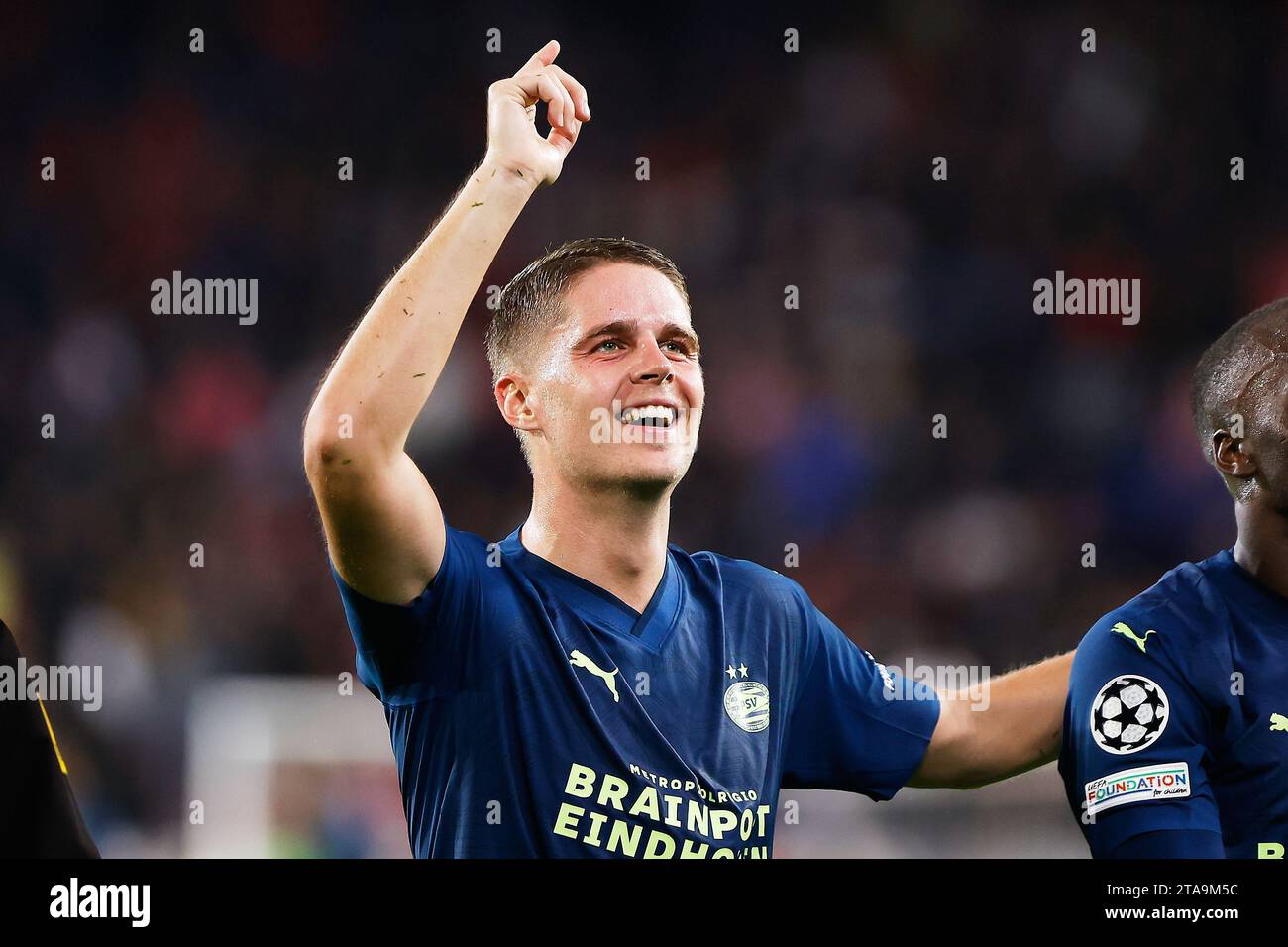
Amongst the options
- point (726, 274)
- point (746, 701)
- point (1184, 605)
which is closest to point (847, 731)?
point (746, 701)

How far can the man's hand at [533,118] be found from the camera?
2367 mm

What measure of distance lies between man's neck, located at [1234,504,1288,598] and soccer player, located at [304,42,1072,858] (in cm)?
48

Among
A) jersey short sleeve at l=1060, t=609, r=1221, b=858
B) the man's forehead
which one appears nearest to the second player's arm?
jersey short sleeve at l=1060, t=609, r=1221, b=858

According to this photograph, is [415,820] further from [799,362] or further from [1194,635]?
[799,362]

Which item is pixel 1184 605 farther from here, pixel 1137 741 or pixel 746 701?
pixel 746 701

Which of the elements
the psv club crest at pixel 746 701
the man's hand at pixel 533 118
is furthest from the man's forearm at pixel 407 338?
the psv club crest at pixel 746 701

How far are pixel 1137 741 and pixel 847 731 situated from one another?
62 cm

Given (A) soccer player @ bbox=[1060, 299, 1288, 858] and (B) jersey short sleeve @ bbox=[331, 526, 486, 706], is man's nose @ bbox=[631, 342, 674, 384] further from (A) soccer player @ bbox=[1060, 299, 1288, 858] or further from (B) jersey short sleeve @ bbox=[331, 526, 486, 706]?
(A) soccer player @ bbox=[1060, 299, 1288, 858]

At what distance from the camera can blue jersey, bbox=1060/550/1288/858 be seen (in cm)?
237

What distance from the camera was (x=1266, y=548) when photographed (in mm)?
2580

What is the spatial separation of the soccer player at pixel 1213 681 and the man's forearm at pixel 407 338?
55.6 inches

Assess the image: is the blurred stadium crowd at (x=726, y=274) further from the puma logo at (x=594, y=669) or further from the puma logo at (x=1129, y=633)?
the puma logo at (x=594, y=669)

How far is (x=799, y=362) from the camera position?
567 centimetres
